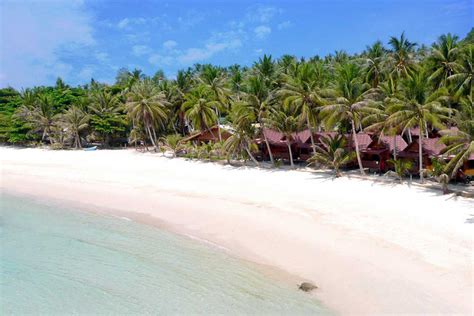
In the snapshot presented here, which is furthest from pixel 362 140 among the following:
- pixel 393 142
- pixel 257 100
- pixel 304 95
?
pixel 257 100

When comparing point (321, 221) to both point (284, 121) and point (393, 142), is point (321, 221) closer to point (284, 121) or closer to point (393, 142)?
point (393, 142)

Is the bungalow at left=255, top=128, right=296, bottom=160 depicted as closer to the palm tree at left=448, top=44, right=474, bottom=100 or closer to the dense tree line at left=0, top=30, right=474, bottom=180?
the dense tree line at left=0, top=30, right=474, bottom=180

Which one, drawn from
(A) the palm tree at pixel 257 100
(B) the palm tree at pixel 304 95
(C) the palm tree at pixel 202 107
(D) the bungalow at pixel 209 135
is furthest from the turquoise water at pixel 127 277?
(D) the bungalow at pixel 209 135

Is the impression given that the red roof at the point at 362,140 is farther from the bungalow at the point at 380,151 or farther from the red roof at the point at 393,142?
the red roof at the point at 393,142

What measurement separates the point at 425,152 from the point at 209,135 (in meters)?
20.0

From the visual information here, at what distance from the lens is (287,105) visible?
91.6 feet

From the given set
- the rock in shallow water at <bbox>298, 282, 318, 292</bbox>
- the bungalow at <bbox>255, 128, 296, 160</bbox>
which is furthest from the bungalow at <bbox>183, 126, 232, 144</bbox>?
the rock in shallow water at <bbox>298, 282, 318, 292</bbox>

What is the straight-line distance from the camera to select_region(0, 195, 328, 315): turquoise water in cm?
1201

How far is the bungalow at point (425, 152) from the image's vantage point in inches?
957

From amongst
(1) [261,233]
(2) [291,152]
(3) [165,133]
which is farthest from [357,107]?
(3) [165,133]

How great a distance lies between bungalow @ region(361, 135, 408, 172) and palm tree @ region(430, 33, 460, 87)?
8781mm

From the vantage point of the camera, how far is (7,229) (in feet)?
68.5

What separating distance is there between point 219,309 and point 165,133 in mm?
35175

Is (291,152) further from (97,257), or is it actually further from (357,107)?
(97,257)
